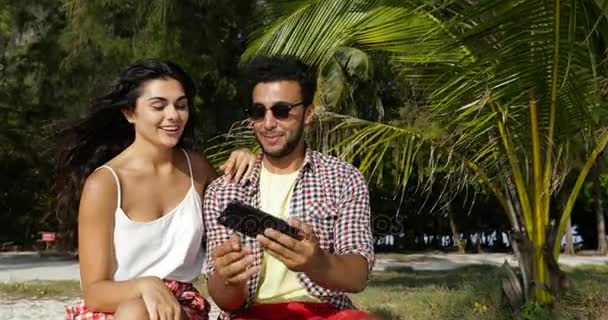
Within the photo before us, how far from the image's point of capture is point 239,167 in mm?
2961

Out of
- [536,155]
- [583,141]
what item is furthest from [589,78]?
[583,141]

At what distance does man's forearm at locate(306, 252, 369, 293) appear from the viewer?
237cm

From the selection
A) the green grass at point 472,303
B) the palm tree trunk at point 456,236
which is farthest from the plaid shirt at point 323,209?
the palm tree trunk at point 456,236

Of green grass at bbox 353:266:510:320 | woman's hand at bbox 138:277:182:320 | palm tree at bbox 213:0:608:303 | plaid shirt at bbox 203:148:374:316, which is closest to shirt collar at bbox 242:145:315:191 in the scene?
plaid shirt at bbox 203:148:374:316

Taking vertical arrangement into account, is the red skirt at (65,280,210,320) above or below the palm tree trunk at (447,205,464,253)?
below

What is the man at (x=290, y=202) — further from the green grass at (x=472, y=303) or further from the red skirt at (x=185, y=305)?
the green grass at (x=472, y=303)

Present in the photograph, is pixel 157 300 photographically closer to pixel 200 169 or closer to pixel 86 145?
pixel 200 169

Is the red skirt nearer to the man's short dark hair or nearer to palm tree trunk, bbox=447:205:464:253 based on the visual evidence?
the man's short dark hair

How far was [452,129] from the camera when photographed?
6371mm

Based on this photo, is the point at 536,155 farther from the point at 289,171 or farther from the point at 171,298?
the point at 171,298

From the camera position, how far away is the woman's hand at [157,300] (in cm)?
247

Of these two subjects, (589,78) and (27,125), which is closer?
(589,78)

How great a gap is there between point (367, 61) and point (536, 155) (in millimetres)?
9190

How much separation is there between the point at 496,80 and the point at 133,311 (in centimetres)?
302
